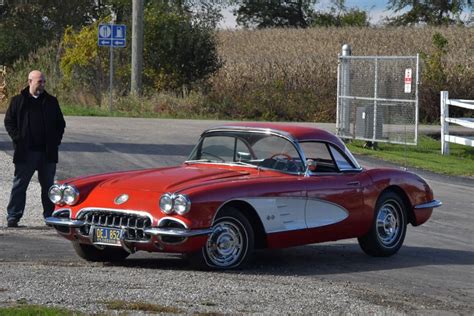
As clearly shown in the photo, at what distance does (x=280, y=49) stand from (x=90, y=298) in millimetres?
42172

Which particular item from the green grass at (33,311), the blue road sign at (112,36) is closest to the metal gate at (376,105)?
the blue road sign at (112,36)

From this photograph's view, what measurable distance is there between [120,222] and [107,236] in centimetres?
18

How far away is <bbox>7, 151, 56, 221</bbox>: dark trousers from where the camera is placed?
13.6 metres

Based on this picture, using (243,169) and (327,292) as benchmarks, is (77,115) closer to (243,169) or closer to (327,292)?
(243,169)

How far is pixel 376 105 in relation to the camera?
1037 inches

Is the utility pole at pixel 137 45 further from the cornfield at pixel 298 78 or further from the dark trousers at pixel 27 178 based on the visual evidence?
the dark trousers at pixel 27 178

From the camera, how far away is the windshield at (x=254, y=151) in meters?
11.7

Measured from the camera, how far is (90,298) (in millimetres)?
8414

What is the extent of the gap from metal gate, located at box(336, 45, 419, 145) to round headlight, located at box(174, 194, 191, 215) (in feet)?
50.8

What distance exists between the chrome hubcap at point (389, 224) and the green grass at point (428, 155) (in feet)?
34.4

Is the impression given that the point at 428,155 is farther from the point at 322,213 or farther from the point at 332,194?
the point at 322,213

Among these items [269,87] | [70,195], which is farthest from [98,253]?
[269,87]

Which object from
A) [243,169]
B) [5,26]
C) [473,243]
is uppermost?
[5,26]

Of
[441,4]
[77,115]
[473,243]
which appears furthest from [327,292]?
[441,4]
